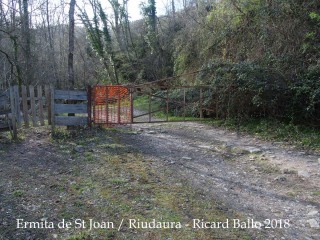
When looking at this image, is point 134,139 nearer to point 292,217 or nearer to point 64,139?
point 64,139

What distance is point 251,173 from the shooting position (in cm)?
578

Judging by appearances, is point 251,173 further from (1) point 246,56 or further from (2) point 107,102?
(1) point 246,56

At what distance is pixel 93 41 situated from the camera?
90.5ft

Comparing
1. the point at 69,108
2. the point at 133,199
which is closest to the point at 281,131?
the point at 133,199

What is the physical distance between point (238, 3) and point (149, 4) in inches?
658

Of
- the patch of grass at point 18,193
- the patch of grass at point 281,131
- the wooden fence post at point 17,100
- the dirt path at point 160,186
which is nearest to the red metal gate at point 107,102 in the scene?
the dirt path at point 160,186

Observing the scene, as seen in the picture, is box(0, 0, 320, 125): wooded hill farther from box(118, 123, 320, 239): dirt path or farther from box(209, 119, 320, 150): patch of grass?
box(118, 123, 320, 239): dirt path

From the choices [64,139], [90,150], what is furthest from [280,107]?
[64,139]

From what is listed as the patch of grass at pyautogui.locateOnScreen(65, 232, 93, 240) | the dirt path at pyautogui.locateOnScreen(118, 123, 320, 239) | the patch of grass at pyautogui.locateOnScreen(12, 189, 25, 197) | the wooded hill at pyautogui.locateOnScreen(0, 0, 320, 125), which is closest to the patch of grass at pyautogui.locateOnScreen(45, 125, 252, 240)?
the patch of grass at pyautogui.locateOnScreen(65, 232, 93, 240)

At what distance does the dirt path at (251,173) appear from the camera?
13.0 feet

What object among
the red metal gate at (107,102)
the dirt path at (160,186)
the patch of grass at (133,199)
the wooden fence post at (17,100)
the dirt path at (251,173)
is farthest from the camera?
the red metal gate at (107,102)

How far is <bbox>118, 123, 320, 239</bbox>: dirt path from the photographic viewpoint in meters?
3.97

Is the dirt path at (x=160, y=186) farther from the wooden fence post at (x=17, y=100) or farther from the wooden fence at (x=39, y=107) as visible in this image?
the wooden fence post at (x=17, y=100)

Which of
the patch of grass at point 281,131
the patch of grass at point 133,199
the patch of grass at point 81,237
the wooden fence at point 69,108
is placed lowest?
the patch of grass at point 81,237
